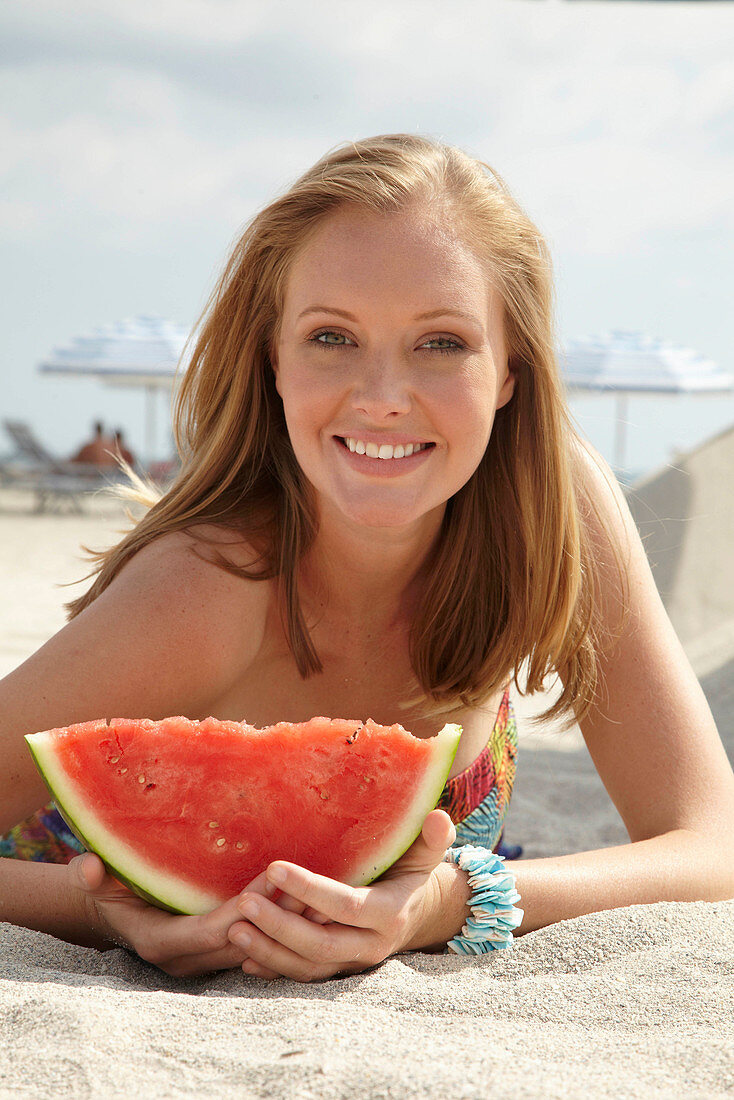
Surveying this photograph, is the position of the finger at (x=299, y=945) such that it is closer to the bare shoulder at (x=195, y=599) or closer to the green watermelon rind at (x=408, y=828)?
the green watermelon rind at (x=408, y=828)

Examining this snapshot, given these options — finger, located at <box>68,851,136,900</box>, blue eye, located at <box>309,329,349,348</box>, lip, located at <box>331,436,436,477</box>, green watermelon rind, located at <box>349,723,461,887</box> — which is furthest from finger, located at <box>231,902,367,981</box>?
blue eye, located at <box>309,329,349,348</box>

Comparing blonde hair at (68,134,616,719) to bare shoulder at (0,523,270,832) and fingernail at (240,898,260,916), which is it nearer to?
bare shoulder at (0,523,270,832)

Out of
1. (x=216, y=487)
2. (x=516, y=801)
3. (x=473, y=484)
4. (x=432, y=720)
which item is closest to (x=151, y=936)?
(x=432, y=720)

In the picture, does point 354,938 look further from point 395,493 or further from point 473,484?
point 473,484

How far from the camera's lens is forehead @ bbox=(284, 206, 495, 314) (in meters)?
2.02

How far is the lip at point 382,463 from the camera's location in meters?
2.09

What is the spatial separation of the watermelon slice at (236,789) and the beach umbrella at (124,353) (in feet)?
58.3

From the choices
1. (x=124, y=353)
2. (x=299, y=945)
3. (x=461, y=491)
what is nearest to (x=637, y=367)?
(x=124, y=353)

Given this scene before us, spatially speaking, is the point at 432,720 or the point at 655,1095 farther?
the point at 432,720

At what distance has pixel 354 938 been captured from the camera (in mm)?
1549

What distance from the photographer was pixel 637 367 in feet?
59.3

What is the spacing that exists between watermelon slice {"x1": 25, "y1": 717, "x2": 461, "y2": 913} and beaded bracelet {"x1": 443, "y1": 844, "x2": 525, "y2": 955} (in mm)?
255

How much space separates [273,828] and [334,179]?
4.62ft

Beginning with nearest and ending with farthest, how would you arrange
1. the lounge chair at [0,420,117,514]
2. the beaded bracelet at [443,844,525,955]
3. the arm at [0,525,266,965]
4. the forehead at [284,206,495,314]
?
1. the beaded bracelet at [443,844,525,955]
2. the arm at [0,525,266,965]
3. the forehead at [284,206,495,314]
4. the lounge chair at [0,420,117,514]
